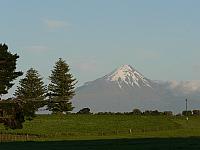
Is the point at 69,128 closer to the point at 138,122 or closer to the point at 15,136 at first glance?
the point at 138,122

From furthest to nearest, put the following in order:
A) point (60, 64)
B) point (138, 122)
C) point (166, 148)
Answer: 1. point (60, 64)
2. point (138, 122)
3. point (166, 148)

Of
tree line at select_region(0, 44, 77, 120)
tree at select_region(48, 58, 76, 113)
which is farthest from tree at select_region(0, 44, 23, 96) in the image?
tree at select_region(48, 58, 76, 113)

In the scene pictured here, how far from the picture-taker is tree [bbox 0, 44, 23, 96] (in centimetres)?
7800

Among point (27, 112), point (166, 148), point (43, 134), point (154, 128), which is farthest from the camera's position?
point (154, 128)

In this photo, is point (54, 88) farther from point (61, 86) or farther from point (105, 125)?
point (105, 125)

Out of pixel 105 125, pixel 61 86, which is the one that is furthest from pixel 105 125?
pixel 61 86

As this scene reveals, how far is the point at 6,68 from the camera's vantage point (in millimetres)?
78875

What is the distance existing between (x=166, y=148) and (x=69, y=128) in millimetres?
66558

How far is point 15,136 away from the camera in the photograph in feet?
279

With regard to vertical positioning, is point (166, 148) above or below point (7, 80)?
below

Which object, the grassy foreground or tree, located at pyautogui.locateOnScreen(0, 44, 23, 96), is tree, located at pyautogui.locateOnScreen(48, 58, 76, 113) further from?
tree, located at pyautogui.locateOnScreen(0, 44, 23, 96)

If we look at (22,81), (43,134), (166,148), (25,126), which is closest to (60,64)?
(22,81)

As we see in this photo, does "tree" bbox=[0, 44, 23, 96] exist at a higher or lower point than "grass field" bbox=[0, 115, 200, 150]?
higher

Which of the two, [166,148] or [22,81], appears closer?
[166,148]
